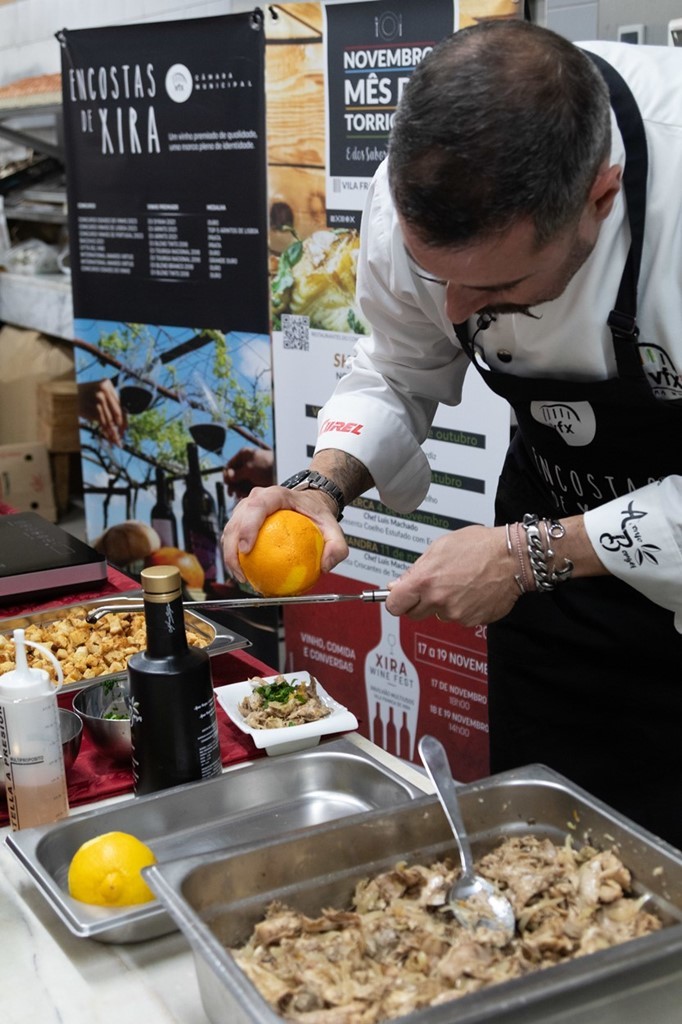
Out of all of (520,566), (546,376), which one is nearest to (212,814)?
(520,566)

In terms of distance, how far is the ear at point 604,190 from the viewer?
1310 mm

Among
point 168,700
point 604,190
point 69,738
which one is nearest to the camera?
point 604,190

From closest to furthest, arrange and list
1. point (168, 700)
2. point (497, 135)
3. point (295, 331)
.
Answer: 1. point (497, 135)
2. point (168, 700)
3. point (295, 331)

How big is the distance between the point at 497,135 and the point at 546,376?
0.59m

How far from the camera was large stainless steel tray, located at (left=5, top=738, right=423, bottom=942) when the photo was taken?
4.09 feet

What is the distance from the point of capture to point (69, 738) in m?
1.57

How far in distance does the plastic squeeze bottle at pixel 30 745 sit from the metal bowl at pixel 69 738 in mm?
88

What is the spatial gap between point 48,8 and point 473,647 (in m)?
4.41

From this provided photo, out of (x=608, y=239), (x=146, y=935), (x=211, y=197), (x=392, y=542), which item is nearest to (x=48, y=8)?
(x=211, y=197)

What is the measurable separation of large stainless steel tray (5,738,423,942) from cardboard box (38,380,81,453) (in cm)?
429

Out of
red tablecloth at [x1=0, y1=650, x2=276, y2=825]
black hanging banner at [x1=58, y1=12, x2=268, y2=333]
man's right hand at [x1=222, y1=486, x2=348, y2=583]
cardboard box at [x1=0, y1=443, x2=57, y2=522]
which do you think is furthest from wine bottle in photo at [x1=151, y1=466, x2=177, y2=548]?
man's right hand at [x1=222, y1=486, x2=348, y2=583]

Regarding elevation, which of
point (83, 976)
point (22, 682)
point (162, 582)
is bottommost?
point (83, 976)

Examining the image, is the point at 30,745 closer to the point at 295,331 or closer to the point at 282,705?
the point at 282,705

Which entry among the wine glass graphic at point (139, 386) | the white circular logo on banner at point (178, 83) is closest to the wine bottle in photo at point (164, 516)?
the wine glass graphic at point (139, 386)
